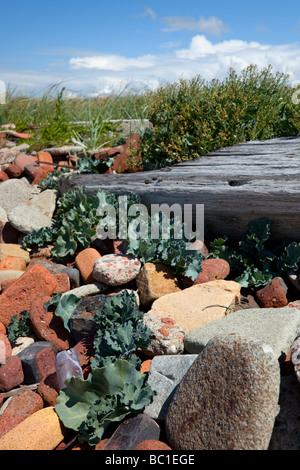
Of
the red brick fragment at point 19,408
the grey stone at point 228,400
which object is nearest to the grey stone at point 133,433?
the grey stone at point 228,400

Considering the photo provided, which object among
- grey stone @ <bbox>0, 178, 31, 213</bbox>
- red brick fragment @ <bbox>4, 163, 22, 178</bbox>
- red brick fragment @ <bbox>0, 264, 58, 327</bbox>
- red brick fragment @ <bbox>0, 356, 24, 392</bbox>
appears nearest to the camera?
red brick fragment @ <bbox>0, 356, 24, 392</bbox>

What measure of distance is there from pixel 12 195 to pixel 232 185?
359 cm

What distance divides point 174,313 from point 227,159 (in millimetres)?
2309

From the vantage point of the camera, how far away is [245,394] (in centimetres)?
218

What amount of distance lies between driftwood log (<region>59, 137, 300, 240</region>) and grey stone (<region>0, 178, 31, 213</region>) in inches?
52.5

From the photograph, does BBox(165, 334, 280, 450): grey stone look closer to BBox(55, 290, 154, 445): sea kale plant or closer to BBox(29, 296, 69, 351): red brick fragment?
BBox(55, 290, 154, 445): sea kale plant

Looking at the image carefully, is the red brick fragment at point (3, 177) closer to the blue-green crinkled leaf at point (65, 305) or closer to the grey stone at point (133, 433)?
the blue-green crinkled leaf at point (65, 305)

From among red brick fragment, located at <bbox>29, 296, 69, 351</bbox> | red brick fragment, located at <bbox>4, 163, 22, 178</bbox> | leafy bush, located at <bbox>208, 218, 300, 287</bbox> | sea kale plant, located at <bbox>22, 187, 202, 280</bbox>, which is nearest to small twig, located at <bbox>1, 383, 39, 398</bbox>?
red brick fragment, located at <bbox>29, 296, 69, 351</bbox>

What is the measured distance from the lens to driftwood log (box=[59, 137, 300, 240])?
4.23 meters

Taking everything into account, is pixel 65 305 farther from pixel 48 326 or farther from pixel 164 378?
pixel 164 378

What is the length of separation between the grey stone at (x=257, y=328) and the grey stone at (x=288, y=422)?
0.39m

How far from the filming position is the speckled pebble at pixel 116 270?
4051mm
